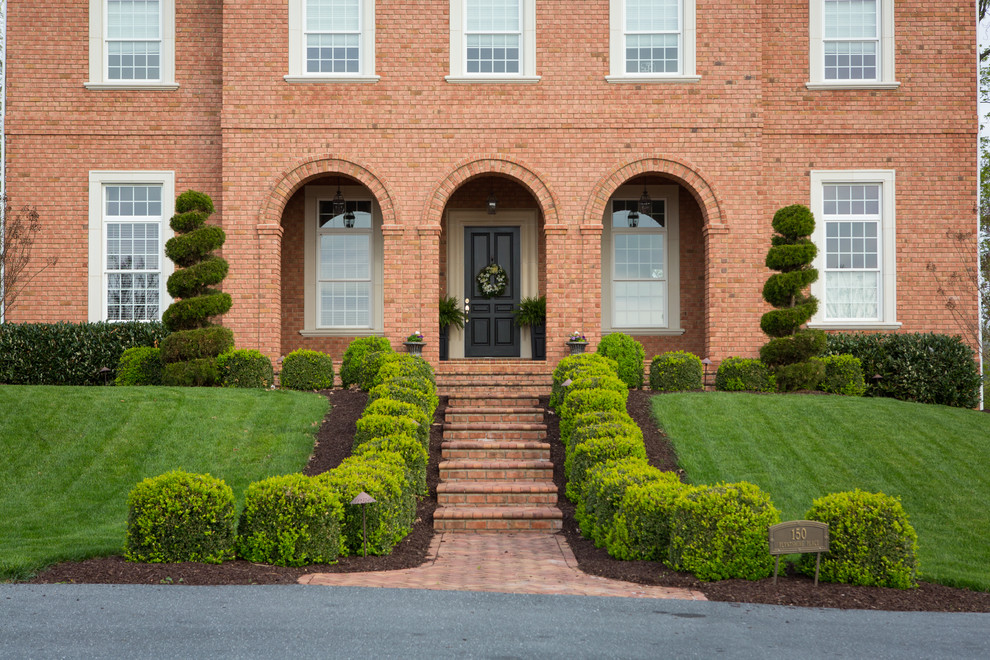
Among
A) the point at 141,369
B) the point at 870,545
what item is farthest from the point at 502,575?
the point at 141,369

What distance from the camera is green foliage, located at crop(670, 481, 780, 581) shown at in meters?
7.05

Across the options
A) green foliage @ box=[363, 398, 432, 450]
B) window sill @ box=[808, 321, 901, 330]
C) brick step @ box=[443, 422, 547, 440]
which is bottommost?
brick step @ box=[443, 422, 547, 440]

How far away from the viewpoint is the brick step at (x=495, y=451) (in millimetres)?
11367

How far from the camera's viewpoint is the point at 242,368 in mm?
13180

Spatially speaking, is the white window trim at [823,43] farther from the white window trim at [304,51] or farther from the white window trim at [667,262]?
the white window trim at [304,51]

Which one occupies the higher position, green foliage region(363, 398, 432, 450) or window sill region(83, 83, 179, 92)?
window sill region(83, 83, 179, 92)

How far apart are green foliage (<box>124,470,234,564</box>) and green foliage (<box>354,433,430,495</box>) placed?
98.3 inches

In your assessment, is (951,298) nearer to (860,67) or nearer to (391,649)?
(860,67)

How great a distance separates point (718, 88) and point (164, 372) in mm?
9937

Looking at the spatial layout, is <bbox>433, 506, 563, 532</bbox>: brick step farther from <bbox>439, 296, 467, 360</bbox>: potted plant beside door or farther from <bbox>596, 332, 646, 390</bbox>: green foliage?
<bbox>439, 296, 467, 360</bbox>: potted plant beside door

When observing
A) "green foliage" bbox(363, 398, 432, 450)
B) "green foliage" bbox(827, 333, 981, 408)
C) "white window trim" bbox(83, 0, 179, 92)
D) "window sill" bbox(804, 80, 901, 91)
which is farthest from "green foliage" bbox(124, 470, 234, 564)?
"window sill" bbox(804, 80, 901, 91)

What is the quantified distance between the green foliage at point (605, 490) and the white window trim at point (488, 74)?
804cm

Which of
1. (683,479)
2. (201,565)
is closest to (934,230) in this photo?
(683,479)

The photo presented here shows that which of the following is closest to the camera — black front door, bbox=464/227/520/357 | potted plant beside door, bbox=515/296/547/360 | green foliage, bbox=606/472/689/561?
green foliage, bbox=606/472/689/561
